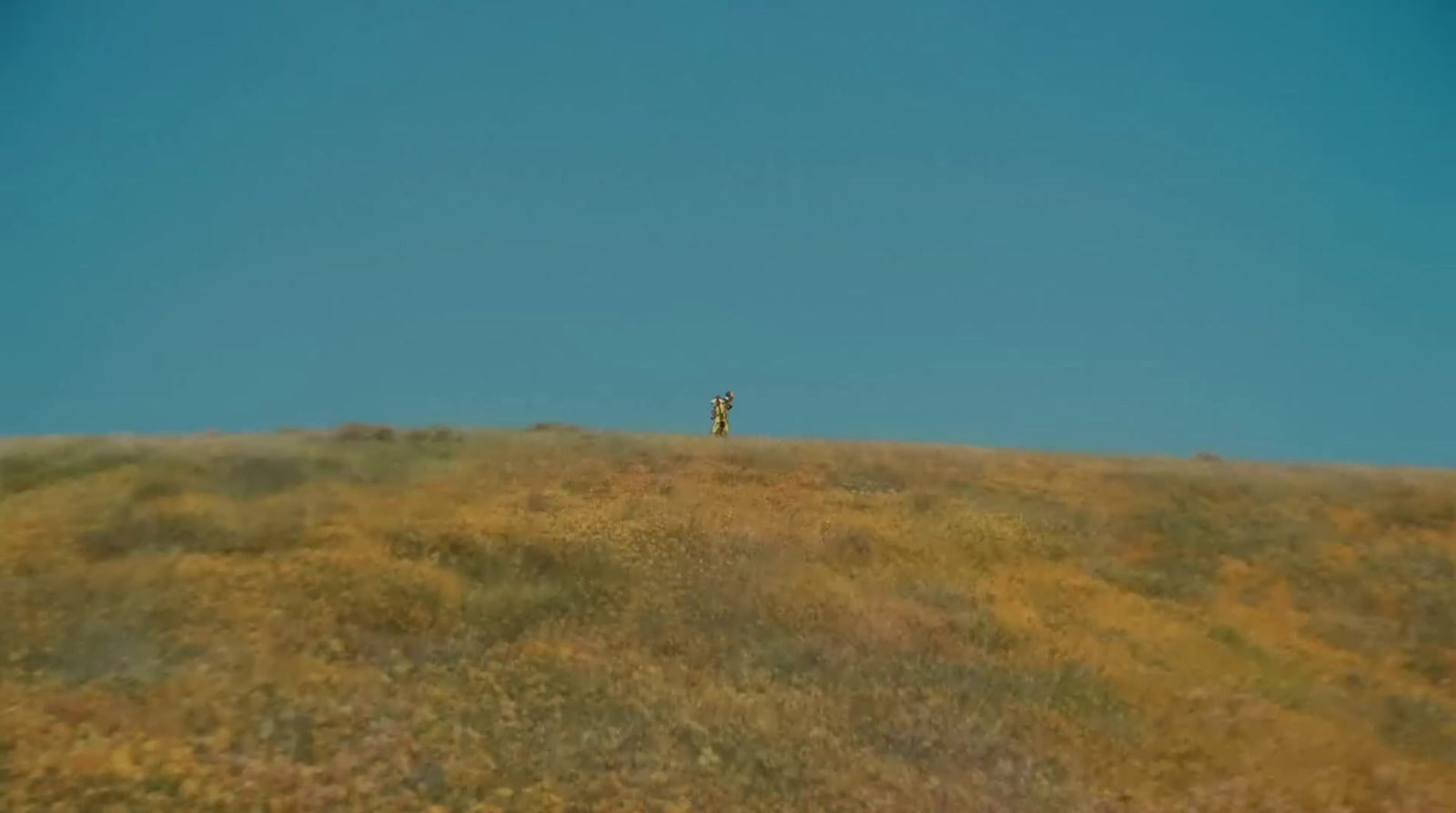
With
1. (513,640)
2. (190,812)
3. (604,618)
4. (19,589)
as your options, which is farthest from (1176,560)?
(19,589)

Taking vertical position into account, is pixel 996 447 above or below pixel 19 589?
above

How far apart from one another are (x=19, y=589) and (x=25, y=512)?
167 inches

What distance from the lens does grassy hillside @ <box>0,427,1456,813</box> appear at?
71.4 feet

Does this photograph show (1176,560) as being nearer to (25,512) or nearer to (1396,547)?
(1396,547)

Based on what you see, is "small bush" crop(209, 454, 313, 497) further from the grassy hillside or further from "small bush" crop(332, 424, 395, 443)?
"small bush" crop(332, 424, 395, 443)

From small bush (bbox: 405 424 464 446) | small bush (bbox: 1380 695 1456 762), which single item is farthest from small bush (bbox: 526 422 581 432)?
small bush (bbox: 1380 695 1456 762)

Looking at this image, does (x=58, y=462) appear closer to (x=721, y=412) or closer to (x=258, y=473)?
(x=258, y=473)

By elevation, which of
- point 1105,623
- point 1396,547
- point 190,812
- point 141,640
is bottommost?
point 190,812

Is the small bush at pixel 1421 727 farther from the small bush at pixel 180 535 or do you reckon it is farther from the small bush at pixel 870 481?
the small bush at pixel 180 535

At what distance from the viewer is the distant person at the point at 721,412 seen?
44188 millimetres

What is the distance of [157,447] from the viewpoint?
3462 centimetres

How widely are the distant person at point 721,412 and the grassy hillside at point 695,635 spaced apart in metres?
8.06

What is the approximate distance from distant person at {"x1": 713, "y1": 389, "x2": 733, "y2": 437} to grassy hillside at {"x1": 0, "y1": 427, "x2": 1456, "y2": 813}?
8.06m

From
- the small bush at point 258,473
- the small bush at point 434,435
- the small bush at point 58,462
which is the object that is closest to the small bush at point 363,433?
the small bush at point 434,435
